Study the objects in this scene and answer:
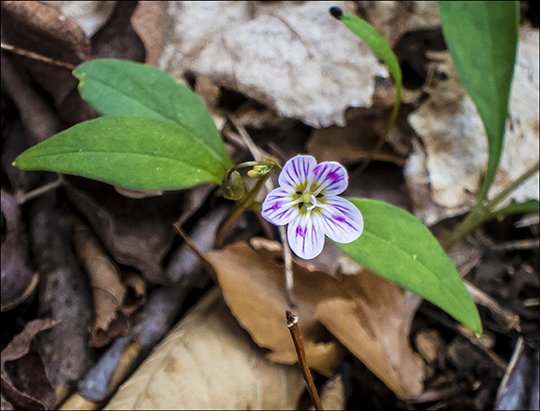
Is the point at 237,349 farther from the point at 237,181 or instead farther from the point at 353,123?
the point at 353,123

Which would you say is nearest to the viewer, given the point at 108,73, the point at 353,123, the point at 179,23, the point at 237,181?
the point at 237,181

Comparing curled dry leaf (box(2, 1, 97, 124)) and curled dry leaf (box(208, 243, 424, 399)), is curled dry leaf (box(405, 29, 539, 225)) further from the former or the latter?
curled dry leaf (box(2, 1, 97, 124))

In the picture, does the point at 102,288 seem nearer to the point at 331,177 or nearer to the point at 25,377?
the point at 25,377

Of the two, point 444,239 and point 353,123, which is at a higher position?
point 353,123

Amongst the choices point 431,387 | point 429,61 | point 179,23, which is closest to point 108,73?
point 179,23

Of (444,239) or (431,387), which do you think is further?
(444,239)

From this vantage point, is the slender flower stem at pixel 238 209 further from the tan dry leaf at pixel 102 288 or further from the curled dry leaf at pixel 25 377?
the curled dry leaf at pixel 25 377

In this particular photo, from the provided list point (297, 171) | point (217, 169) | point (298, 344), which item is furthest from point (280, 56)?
point (298, 344)
